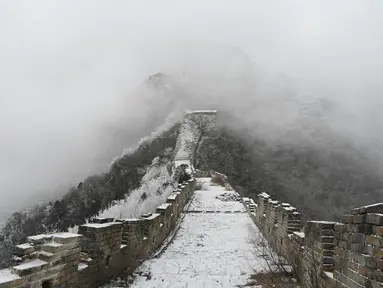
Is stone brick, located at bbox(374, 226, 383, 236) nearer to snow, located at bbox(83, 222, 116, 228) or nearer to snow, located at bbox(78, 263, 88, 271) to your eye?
snow, located at bbox(78, 263, 88, 271)

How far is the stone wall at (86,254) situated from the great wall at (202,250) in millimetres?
14

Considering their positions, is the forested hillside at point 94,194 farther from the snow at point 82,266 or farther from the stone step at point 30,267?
the stone step at point 30,267

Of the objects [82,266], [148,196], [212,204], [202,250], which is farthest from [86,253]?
[148,196]

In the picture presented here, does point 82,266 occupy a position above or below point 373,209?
below

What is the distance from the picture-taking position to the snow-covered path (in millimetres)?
8695

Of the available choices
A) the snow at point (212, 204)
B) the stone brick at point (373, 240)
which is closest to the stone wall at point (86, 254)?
the stone brick at point (373, 240)

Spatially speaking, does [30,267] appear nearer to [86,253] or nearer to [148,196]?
[86,253]

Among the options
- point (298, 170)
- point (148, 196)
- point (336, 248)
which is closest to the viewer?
point (336, 248)

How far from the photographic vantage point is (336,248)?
547 centimetres

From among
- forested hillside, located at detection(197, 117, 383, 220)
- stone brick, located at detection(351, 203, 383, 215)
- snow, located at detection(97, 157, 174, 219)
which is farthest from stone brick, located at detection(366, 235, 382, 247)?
forested hillside, located at detection(197, 117, 383, 220)

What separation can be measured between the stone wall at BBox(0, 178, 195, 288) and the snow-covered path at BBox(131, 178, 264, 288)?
56 cm

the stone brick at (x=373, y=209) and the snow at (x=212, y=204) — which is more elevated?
the stone brick at (x=373, y=209)

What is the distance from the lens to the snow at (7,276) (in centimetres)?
448

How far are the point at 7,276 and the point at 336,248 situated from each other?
4.44 meters
